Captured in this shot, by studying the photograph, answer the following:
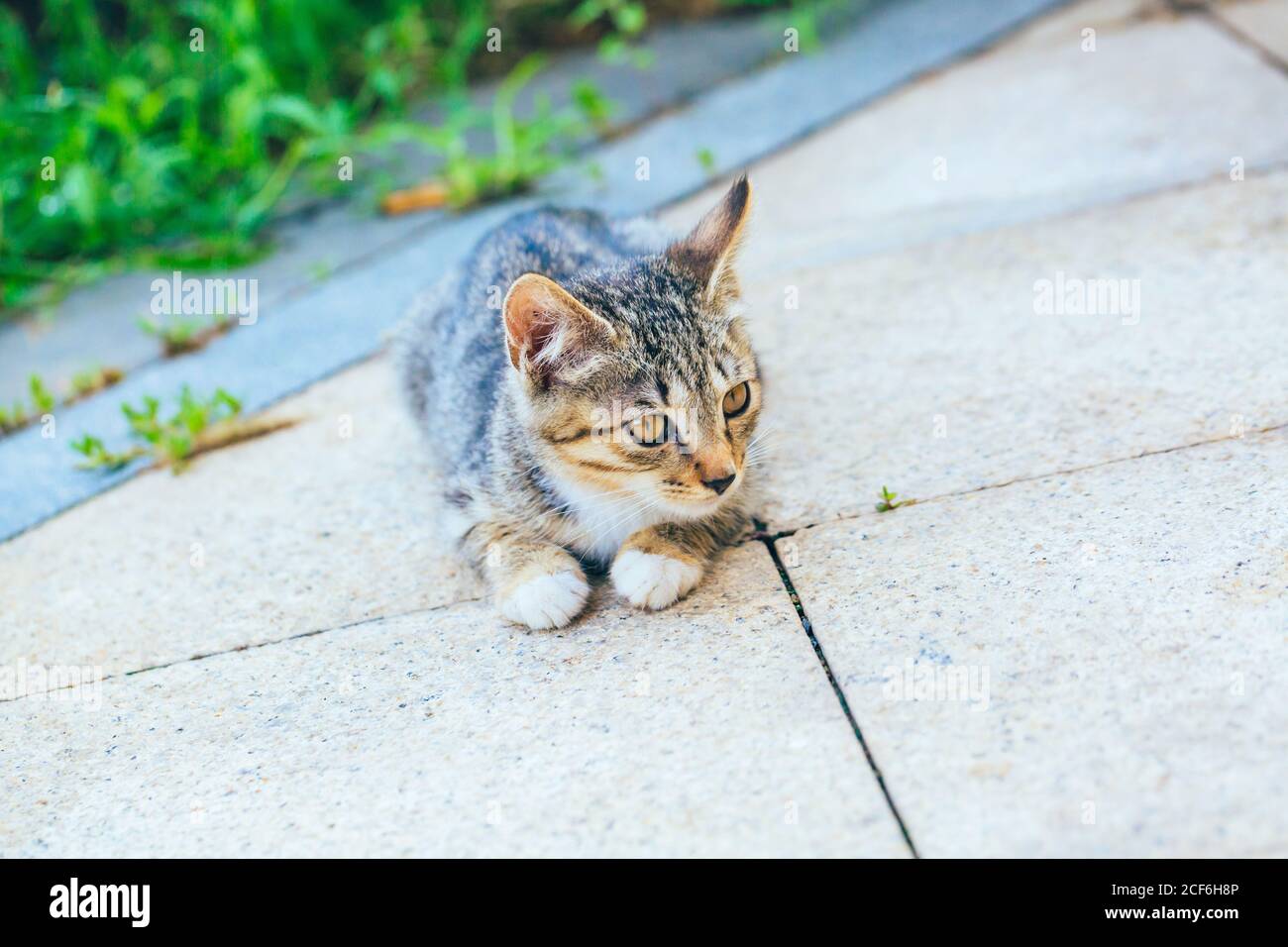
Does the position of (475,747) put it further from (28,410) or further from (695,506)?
(28,410)

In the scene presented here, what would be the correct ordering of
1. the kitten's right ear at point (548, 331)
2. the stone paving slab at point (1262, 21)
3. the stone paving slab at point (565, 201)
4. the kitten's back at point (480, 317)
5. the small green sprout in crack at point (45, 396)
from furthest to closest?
the stone paving slab at point (1262, 21), the small green sprout in crack at point (45, 396), the stone paving slab at point (565, 201), the kitten's back at point (480, 317), the kitten's right ear at point (548, 331)

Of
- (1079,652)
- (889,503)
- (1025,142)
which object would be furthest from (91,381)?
(1025,142)

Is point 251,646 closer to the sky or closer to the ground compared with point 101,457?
closer to the ground

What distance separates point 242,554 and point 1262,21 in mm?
5183

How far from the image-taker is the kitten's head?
9.97ft

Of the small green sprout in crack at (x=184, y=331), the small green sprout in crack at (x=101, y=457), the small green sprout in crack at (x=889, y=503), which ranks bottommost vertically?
the small green sprout in crack at (x=889, y=503)

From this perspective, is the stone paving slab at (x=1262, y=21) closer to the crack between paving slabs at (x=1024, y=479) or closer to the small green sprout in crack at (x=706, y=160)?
the small green sprout in crack at (x=706, y=160)

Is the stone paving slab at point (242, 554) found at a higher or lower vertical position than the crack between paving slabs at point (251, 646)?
higher

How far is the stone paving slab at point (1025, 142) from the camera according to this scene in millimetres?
4828

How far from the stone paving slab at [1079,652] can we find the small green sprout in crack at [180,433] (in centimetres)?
223

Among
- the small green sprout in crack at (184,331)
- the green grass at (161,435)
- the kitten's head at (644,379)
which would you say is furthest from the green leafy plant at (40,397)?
the kitten's head at (644,379)

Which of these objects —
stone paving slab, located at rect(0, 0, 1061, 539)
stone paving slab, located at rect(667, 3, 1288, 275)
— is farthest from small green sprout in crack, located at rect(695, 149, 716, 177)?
stone paving slab, located at rect(667, 3, 1288, 275)

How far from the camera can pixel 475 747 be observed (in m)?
2.77

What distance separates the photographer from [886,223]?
4.97 meters
